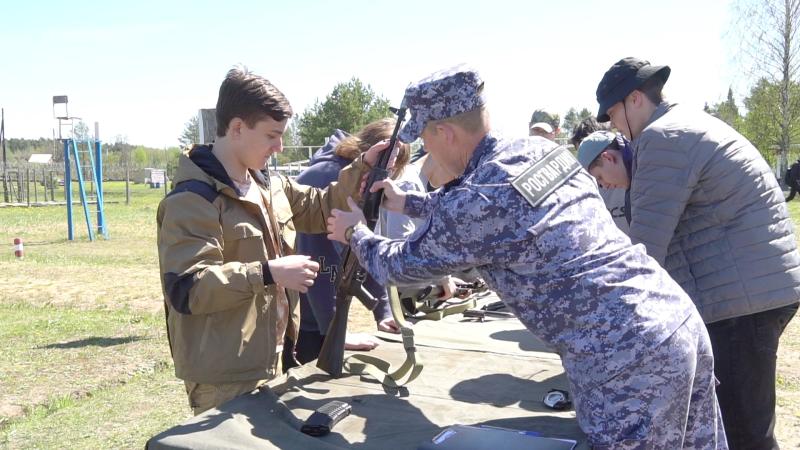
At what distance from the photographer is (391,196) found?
7.79ft

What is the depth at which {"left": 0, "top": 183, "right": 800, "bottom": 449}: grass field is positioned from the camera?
4.48 meters

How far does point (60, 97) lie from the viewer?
15.6 meters

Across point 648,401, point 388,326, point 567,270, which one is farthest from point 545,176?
point 388,326

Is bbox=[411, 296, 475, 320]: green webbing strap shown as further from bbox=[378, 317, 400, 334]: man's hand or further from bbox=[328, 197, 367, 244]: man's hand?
bbox=[328, 197, 367, 244]: man's hand

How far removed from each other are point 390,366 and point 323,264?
87cm

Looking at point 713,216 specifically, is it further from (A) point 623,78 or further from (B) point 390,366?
(B) point 390,366

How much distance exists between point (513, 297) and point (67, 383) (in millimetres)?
4711

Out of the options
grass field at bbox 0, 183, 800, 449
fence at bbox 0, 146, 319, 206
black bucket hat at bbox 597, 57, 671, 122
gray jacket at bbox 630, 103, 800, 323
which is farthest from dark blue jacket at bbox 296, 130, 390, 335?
fence at bbox 0, 146, 319, 206

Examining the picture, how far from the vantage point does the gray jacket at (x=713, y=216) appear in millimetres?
2473

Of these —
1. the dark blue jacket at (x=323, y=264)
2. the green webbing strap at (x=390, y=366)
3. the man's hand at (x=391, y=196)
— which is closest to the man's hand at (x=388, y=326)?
the dark blue jacket at (x=323, y=264)

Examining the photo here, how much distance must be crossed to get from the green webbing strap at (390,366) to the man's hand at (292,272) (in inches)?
17.7

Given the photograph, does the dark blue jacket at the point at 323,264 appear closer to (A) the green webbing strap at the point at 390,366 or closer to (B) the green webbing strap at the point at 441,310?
(B) the green webbing strap at the point at 441,310

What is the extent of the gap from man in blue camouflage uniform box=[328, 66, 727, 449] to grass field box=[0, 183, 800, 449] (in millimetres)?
2925

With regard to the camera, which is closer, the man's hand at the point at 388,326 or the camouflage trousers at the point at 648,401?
the camouflage trousers at the point at 648,401
